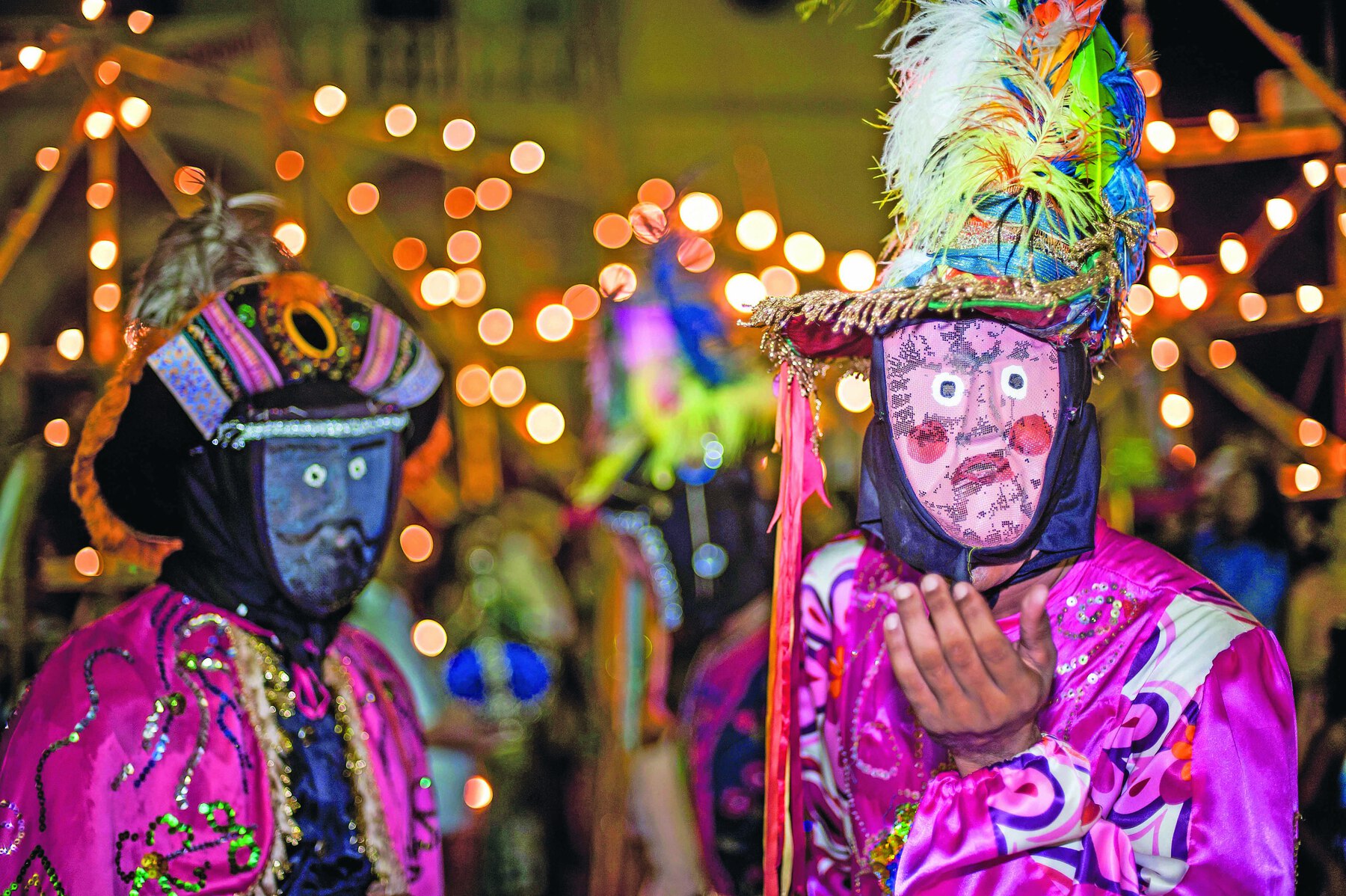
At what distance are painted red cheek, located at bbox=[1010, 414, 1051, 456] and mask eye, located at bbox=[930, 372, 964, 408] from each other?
3.9 inches

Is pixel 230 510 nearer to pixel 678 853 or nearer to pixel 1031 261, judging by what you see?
pixel 1031 261

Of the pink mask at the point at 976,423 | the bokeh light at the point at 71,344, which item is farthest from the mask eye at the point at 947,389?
the bokeh light at the point at 71,344

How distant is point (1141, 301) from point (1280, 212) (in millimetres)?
651

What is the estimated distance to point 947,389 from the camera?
193cm

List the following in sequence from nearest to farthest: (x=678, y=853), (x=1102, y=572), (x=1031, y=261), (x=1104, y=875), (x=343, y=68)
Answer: (x=1104, y=875) < (x=1031, y=261) < (x=1102, y=572) < (x=678, y=853) < (x=343, y=68)

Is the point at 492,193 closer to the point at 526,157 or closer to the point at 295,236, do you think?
the point at 526,157

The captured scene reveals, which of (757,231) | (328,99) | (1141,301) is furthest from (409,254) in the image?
(1141,301)

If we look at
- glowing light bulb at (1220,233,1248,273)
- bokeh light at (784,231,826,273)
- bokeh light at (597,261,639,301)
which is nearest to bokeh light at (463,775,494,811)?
bokeh light at (597,261,639,301)

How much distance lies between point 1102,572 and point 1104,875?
20.2 inches

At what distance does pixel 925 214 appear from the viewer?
6.39 ft

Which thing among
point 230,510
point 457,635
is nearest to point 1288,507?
point 457,635

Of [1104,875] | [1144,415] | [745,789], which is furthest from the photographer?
[1144,415]

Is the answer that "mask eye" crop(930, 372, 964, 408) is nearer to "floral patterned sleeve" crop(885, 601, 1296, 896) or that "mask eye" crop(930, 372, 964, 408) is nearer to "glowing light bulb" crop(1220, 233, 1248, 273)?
"floral patterned sleeve" crop(885, 601, 1296, 896)

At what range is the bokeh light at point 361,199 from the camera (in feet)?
22.5
